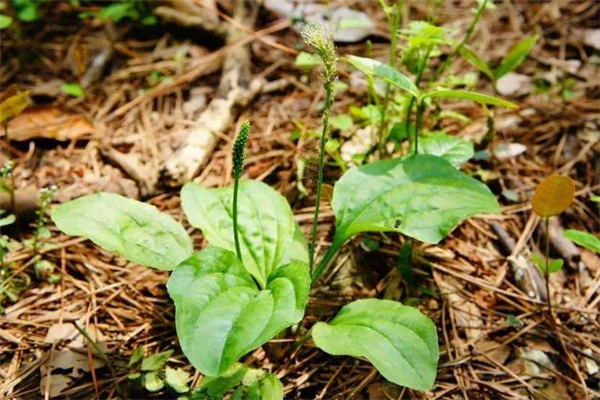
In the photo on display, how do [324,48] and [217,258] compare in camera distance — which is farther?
[217,258]

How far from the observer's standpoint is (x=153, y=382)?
1539mm

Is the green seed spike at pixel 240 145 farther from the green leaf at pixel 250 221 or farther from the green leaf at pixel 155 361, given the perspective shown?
the green leaf at pixel 155 361

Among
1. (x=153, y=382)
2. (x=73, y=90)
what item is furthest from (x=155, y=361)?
(x=73, y=90)

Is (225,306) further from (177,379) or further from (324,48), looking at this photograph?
(324,48)

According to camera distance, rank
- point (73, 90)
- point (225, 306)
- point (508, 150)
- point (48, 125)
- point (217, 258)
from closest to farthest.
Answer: point (225, 306) → point (217, 258) → point (508, 150) → point (48, 125) → point (73, 90)

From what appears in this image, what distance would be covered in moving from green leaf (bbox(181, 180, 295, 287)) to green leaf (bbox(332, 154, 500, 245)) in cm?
20

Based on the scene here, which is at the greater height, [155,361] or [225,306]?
[225,306]

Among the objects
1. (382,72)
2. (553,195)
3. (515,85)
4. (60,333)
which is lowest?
(60,333)

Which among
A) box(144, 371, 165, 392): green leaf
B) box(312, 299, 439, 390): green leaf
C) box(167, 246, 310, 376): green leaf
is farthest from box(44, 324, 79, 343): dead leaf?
box(312, 299, 439, 390): green leaf

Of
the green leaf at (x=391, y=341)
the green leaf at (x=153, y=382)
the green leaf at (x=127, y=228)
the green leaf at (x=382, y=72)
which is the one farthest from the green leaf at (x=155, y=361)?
the green leaf at (x=382, y=72)

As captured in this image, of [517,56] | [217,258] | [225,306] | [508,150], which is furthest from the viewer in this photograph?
Result: [508,150]

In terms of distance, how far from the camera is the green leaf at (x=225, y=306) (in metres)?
1.19

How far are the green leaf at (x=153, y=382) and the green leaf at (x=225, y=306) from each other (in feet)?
1.32

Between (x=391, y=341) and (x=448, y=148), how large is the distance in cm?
92
